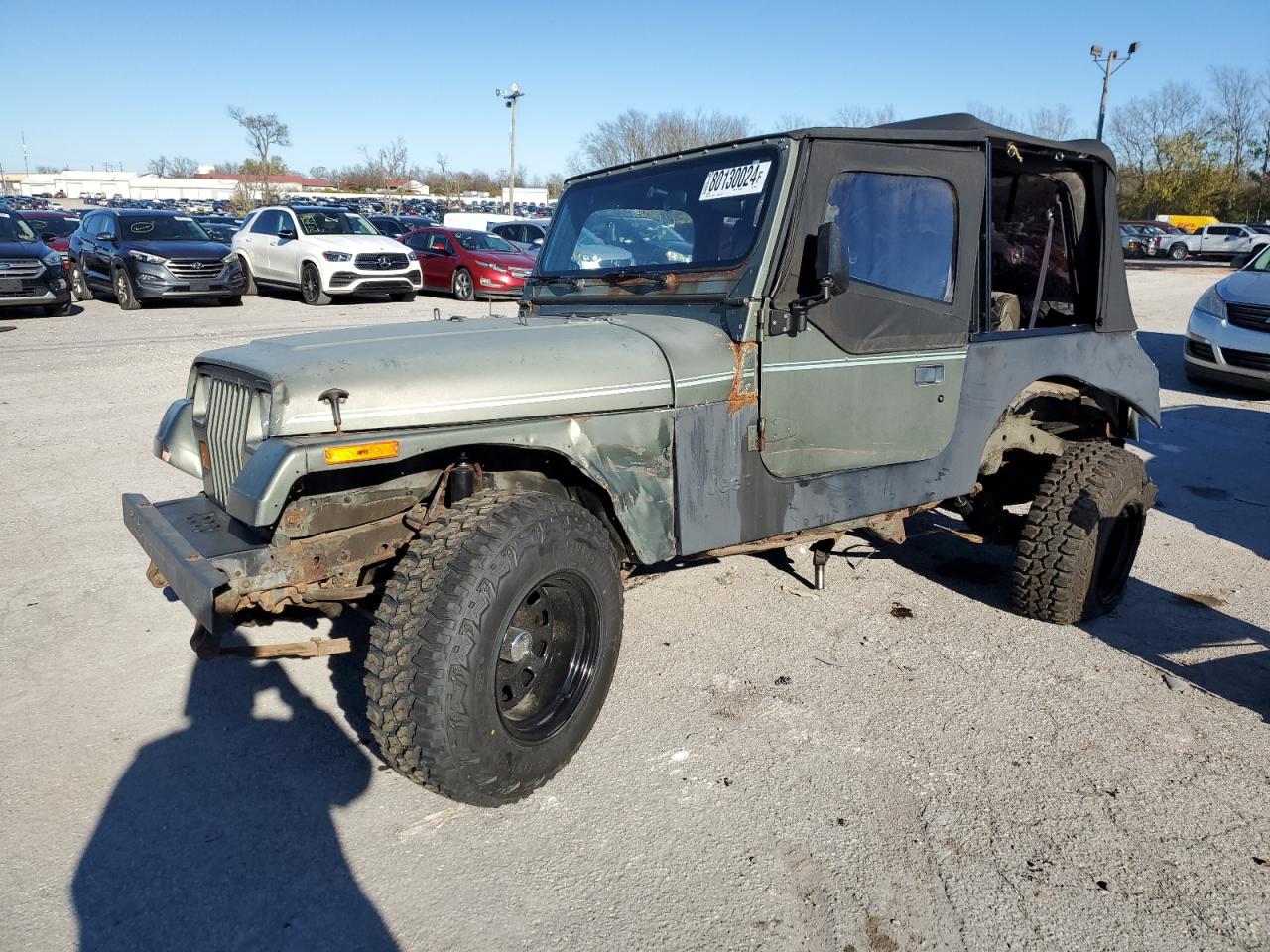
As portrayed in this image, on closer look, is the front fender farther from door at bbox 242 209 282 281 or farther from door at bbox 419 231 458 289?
door at bbox 419 231 458 289

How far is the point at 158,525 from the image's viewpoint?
9.49 feet

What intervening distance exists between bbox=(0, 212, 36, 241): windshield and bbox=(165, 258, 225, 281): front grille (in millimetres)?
1936

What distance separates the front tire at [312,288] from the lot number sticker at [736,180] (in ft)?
44.6

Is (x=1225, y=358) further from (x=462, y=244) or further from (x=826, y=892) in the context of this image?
(x=462, y=244)

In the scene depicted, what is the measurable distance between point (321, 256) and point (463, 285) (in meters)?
3.00

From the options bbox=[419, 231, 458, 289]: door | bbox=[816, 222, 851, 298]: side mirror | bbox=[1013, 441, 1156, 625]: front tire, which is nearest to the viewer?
bbox=[816, 222, 851, 298]: side mirror

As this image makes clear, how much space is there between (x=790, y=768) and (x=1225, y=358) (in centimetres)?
919

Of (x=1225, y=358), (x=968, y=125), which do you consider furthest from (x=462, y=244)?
(x=968, y=125)

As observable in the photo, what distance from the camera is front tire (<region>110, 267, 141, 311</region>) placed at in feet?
47.0

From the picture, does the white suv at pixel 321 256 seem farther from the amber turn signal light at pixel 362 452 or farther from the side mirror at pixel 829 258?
the amber turn signal light at pixel 362 452

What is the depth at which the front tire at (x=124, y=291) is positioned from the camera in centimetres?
1431

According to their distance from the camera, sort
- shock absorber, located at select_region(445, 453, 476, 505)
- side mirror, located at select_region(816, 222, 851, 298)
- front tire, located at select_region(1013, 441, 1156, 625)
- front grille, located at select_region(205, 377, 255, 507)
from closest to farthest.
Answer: front grille, located at select_region(205, 377, 255, 507), shock absorber, located at select_region(445, 453, 476, 505), side mirror, located at select_region(816, 222, 851, 298), front tire, located at select_region(1013, 441, 1156, 625)

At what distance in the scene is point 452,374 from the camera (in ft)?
8.82

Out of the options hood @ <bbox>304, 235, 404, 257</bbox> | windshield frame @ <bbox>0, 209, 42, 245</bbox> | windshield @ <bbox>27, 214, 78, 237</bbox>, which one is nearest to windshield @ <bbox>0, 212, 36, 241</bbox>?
windshield frame @ <bbox>0, 209, 42, 245</bbox>
